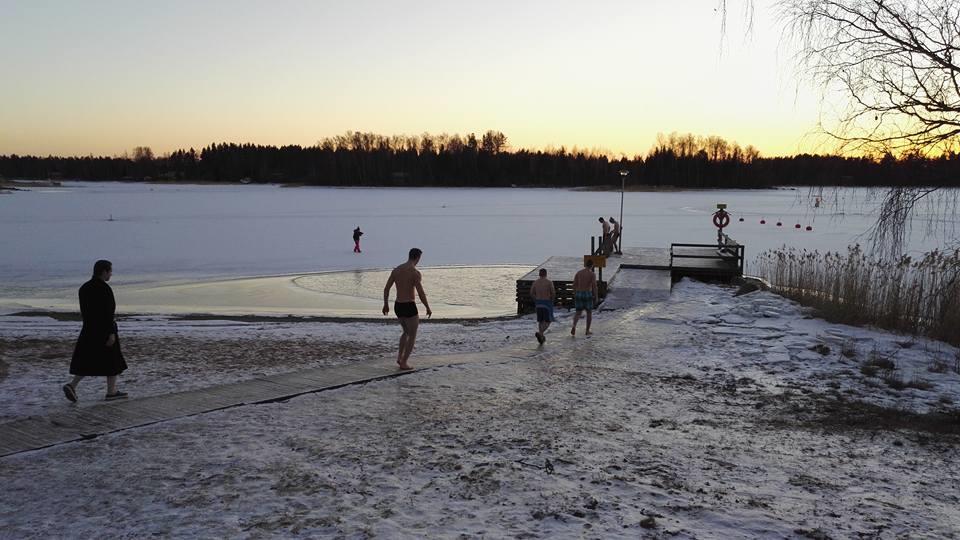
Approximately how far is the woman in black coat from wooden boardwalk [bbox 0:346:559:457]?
38cm

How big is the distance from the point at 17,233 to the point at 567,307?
111 feet

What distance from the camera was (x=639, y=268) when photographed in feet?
73.2

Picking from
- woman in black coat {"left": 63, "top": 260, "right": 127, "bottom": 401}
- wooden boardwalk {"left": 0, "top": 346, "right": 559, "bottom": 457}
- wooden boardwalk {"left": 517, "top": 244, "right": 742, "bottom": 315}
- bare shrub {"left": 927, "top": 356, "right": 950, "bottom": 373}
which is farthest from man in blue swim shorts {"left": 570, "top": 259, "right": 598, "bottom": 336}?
woman in black coat {"left": 63, "top": 260, "right": 127, "bottom": 401}

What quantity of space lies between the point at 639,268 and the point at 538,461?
1720cm

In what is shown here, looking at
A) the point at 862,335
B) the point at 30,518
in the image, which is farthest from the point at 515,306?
the point at 30,518

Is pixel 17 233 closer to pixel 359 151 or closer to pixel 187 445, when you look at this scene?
pixel 187 445

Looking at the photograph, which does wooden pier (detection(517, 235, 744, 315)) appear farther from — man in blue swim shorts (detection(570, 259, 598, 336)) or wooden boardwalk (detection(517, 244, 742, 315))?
man in blue swim shorts (detection(570, 259, 598, 336))

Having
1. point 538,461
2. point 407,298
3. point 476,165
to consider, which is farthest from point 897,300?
point 476,165

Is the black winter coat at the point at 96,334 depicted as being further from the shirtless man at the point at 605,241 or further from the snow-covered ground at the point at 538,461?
the shirtless man at the point at 605,241

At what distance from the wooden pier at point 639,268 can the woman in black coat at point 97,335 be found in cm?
1102

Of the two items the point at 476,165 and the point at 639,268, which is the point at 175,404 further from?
the point at 476,165

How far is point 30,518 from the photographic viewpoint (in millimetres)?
4656

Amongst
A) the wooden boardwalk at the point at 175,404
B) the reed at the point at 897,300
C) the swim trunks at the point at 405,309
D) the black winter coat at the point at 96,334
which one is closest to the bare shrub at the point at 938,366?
the reed at the point at 897,300

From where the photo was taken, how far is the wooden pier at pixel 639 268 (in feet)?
58.3
